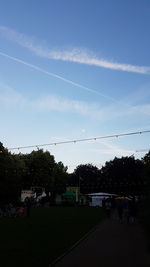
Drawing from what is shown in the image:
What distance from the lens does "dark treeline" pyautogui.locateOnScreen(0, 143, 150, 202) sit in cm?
5762

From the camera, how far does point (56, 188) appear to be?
89.2 metres

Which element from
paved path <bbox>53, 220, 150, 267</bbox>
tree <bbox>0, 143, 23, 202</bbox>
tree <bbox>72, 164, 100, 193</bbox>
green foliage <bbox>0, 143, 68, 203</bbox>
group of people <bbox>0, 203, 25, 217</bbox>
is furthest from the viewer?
tree <bbox>72, 164, 100, 193</bbox>

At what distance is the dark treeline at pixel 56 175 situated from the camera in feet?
189

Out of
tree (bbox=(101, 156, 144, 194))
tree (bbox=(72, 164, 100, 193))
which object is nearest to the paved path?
tree (bbox=(101, 156, 144, 194))

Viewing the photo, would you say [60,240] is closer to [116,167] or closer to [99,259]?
[99,259]

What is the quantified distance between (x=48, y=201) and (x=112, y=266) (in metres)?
68.4

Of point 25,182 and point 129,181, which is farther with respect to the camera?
point 129,181

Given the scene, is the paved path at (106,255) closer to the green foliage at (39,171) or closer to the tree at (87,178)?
the green foliage at (39,171)

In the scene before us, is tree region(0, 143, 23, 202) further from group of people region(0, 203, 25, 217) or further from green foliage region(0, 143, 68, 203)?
group of people region(0, 203, 25, 217)

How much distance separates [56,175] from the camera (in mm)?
89500

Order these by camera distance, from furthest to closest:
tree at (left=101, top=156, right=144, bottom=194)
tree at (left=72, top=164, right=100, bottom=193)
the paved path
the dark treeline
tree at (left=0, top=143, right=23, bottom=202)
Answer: tree at (left=72, top=164, right=100, bottom=193)
tree at (left=101, top=156, right=144, bottom=194)
the dark treeline
tree at (left=0, top=143, right=23, bottom=202)
the paved path

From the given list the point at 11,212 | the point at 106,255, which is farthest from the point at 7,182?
the point at 106,255

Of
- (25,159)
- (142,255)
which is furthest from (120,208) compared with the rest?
(25,159)

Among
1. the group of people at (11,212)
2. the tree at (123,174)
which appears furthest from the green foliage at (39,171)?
the group of people at (11,212)
